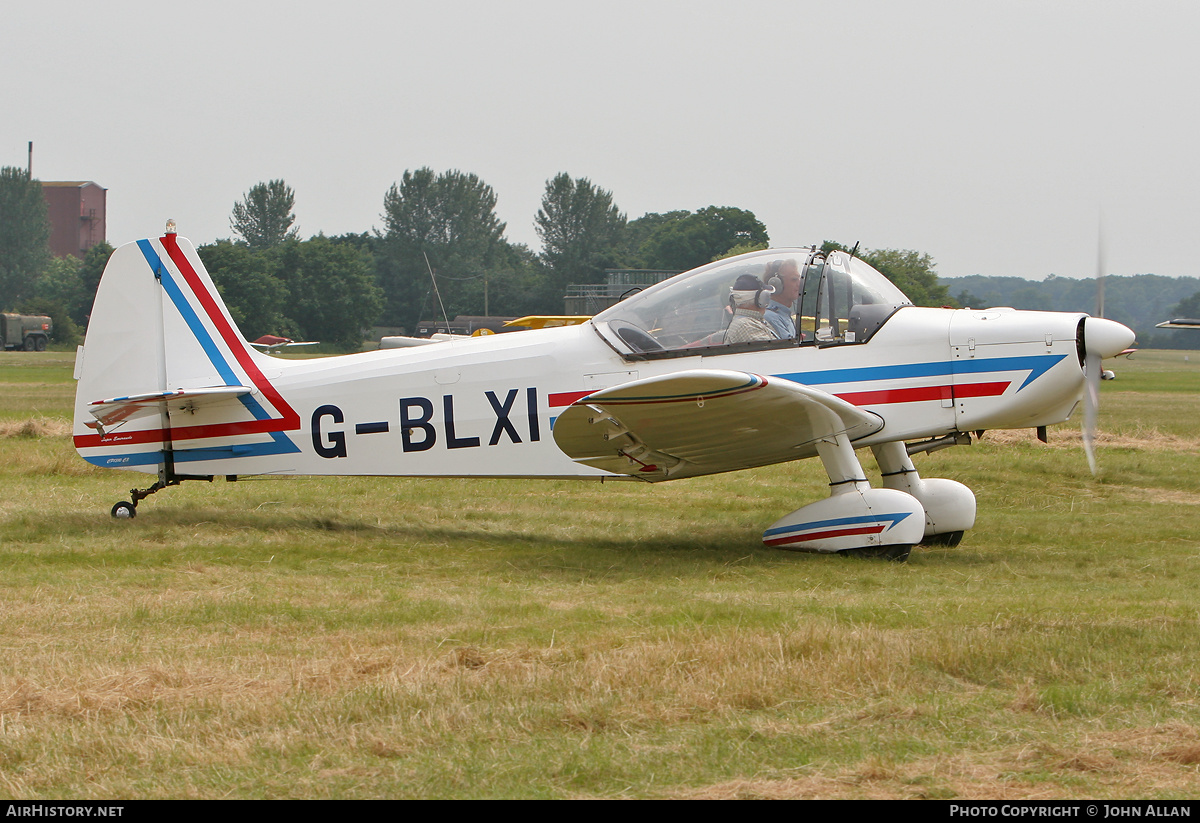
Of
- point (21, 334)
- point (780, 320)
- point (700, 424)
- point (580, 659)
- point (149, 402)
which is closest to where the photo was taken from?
point (580, 659)

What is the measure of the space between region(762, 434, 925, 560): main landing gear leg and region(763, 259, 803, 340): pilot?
919 millimetres

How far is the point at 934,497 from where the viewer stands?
8.70 metres

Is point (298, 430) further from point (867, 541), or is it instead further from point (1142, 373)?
point (1142, 373)

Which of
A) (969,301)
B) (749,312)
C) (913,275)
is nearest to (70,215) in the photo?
(913,275)

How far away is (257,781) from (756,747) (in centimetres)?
170

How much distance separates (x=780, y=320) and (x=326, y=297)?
251 feet

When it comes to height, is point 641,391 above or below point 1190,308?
below

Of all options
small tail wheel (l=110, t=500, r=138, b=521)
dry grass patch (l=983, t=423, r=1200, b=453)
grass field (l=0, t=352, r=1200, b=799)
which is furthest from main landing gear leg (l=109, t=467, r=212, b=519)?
dry grass patch (l=983, t=423, r=1200, b=453)

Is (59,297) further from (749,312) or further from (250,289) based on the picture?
(749,312)

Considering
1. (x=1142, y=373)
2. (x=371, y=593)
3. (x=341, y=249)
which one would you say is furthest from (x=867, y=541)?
(x=341, y=249)

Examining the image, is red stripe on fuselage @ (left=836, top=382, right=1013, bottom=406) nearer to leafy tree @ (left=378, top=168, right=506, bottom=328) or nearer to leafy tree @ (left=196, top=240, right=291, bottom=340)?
leafy tree @ (left=196, top=240, right=291, bottom=340)

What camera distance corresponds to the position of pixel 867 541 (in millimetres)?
7793

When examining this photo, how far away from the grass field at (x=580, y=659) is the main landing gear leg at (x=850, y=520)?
20 cm

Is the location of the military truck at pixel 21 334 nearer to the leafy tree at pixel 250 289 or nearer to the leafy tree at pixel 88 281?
the leafy tree at pixel 250 289
